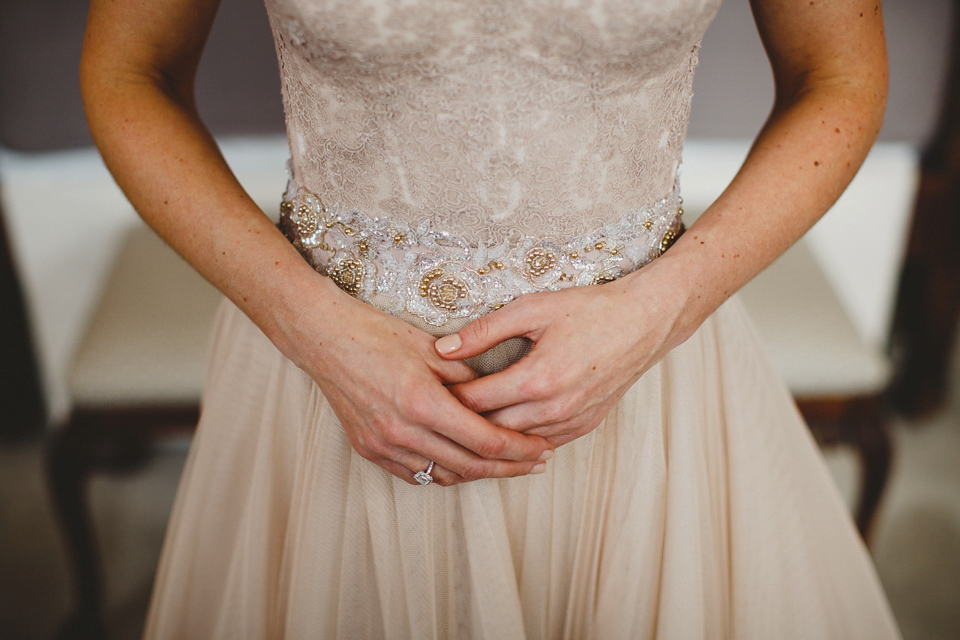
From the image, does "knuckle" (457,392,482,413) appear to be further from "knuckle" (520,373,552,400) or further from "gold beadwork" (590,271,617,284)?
"gold beadwork" (590,271,617,284)

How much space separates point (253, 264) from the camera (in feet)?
2.04

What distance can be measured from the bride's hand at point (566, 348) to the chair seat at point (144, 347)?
0.88m

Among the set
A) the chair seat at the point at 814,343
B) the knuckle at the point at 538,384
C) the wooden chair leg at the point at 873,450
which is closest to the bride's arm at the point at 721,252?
the knuckle at the point at 538,384

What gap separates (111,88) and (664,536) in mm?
721

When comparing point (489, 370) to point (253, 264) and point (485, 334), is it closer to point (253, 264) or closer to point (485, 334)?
point (485, 334)

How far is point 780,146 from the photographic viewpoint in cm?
68

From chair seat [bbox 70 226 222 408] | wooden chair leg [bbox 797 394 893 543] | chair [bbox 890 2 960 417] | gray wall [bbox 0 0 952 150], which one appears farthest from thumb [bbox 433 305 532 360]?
chair [bbox 890 2 960 417]

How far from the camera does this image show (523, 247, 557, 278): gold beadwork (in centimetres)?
63

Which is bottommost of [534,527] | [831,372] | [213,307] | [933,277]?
[534,527]

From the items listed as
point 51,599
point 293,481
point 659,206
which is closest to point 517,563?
point 293,481

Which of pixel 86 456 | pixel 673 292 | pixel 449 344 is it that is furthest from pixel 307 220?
pixel 86 456

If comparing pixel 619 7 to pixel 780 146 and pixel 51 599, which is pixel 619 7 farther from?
pixel 51 599

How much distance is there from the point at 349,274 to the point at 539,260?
18 cm

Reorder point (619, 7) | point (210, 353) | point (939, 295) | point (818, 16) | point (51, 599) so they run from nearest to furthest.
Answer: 1. point (619, 7)
2. point (818, 16)
3. point (210, 353)
4. point (51, 599)
5. point (939, 295)
